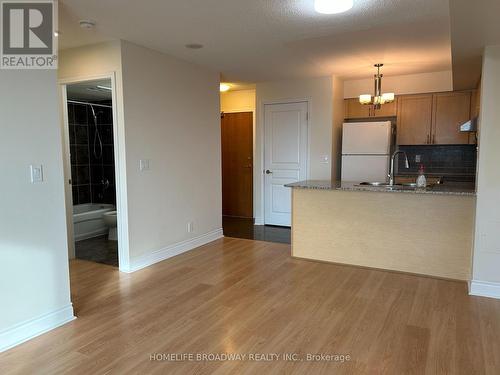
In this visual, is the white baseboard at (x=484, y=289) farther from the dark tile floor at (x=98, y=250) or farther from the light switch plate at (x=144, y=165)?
A: the dark tile floor at (x=98, y=250)

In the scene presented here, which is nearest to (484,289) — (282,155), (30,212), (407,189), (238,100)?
(407,189)

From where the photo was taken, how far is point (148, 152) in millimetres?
3930

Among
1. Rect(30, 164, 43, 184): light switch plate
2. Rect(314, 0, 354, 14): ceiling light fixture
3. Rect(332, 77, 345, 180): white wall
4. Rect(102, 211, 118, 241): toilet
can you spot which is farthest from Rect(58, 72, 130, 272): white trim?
Rect(332, 77, 345, 180): white wall

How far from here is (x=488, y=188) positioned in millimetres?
3062

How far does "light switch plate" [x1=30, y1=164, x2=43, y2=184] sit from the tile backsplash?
4890 mm

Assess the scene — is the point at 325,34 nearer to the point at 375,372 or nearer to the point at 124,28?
the point at 124,28

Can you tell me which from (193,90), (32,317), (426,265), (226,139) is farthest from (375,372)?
(226,139)

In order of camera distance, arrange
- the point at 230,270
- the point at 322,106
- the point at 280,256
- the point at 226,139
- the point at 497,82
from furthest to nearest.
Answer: the point at 226,139
the point at 322,106
the point at 280,256
the point at 230,270
the point at 497,82

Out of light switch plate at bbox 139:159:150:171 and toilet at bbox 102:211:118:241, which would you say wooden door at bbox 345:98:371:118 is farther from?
toilet at bbox 102:211:118:241

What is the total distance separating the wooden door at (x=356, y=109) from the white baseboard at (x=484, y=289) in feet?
10.4

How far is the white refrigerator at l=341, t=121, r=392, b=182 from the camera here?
5184 mm

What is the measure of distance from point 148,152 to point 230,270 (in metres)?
1.53

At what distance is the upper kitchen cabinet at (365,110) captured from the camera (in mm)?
5531

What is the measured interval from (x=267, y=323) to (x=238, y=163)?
4.39m
